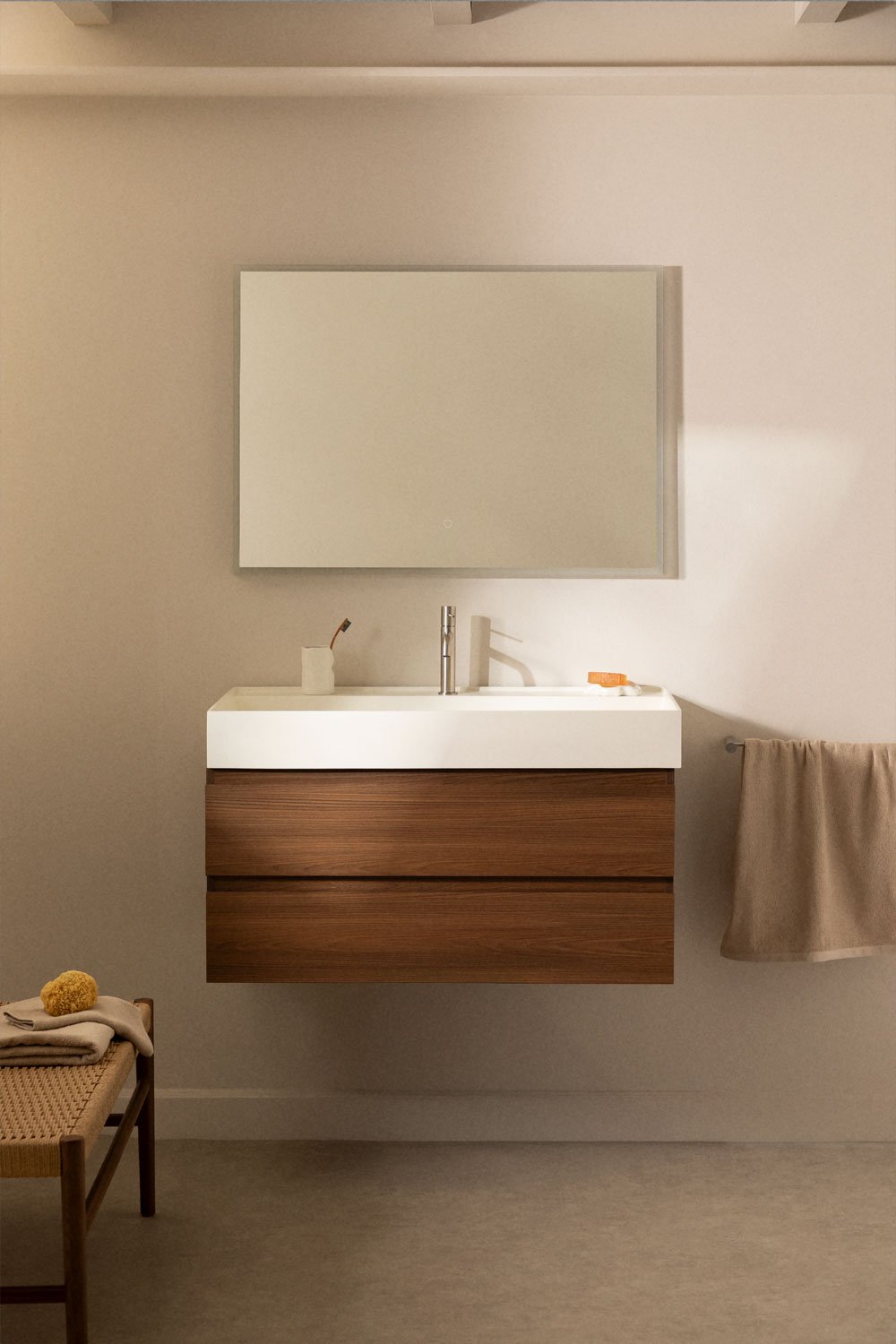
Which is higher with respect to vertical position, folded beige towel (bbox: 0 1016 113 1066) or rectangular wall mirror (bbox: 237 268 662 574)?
rectangular wall mirror (bbox: 237 268 662 574)

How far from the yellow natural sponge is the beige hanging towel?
1.36 meters

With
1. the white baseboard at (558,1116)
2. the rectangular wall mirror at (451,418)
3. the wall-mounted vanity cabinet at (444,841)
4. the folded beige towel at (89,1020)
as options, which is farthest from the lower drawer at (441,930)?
the rectangular wall mirror at (451,418)

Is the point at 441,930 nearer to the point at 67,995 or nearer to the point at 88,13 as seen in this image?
the point at 67,995

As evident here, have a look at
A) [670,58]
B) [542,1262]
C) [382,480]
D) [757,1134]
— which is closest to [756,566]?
[382,480]

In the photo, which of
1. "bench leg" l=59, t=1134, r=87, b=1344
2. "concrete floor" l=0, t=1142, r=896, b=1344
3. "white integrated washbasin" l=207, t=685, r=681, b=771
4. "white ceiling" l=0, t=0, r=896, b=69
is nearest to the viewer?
"bench leg" l=59, t=1134, r=87, b=1344

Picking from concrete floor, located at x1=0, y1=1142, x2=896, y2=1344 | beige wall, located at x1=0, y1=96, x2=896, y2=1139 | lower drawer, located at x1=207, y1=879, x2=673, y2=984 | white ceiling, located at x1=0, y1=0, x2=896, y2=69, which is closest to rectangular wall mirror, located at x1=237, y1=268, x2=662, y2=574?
beige wall, located at x1=0, y1=96, x2=896, y2=1139

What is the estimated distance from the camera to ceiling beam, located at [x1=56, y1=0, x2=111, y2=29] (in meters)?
2.61

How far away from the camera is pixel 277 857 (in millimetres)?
2412

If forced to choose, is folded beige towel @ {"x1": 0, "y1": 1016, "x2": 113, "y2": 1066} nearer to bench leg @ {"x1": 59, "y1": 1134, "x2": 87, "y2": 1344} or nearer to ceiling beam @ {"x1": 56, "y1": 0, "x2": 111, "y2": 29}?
bench leg @ {"x1": 59, "y1": 1134, "x2": 87, "y2": 1344}

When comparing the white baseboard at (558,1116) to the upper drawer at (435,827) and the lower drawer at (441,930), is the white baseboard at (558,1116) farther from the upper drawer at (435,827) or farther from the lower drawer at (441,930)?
the upper drawer at (435,827)

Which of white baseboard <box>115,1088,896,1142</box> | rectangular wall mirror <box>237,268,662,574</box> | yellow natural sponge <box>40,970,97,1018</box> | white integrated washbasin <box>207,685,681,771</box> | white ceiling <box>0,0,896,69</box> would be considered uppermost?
white ceiling <box>0,0,896,69</box>

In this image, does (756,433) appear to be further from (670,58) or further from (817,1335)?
(817,1335)

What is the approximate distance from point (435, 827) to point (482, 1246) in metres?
0.80

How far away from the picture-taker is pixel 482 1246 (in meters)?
2.33
